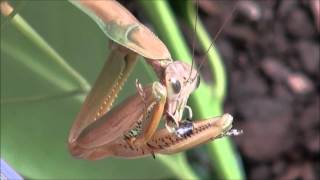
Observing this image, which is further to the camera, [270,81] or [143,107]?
[270,81]

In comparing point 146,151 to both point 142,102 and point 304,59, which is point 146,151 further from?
point 304,59

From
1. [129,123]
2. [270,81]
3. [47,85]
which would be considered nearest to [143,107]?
[129,123]

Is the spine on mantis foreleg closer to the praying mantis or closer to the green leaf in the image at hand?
the praying mantis

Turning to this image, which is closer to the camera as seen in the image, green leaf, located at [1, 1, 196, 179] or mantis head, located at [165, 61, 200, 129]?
mantis head, located at [165, 61, 200, 129]

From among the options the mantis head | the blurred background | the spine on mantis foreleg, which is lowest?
the blurred background

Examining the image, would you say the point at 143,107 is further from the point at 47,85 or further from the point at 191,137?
the point at 47,85

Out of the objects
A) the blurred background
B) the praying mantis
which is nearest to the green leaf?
the praying mantis

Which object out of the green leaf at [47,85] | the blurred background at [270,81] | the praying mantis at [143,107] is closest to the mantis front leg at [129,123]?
the praying mantis at [143,107]

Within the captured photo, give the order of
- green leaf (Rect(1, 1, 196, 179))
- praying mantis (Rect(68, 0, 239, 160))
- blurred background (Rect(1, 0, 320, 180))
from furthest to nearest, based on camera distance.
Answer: blurred background (Rect(1, 0, 320, 180)) → green leaf (Rect(1, 1, 196, 179)) → praying mantis (Rect(68, 0, 239, 160))

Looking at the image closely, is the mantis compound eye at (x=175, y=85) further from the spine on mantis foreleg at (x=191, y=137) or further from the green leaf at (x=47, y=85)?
the green leaf at (x=47, y=85)

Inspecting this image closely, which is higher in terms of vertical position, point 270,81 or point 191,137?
point 191,137
